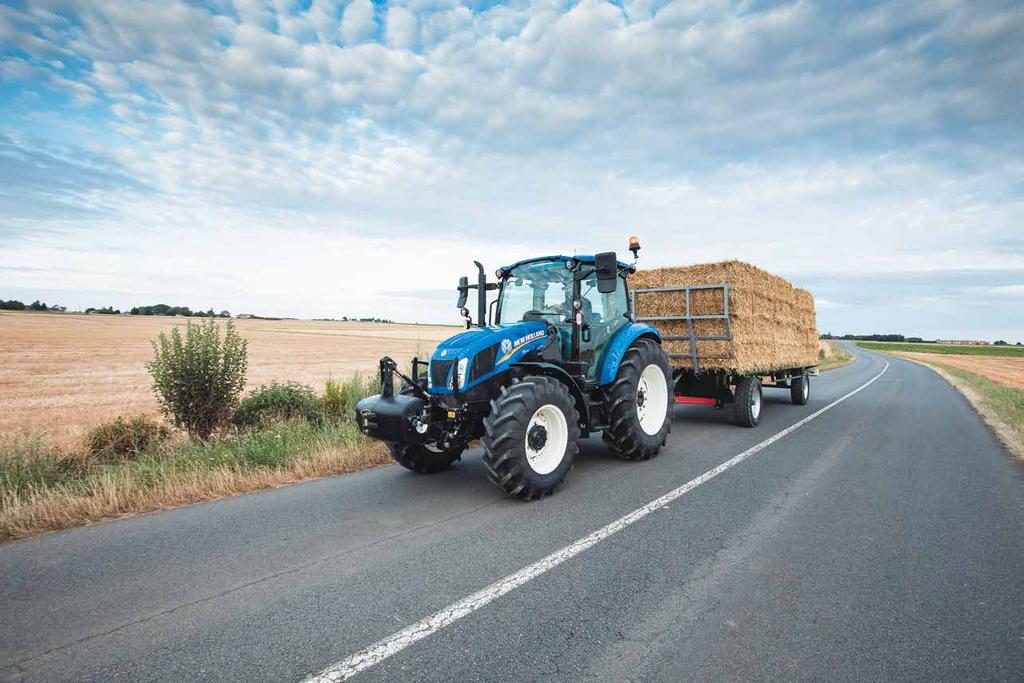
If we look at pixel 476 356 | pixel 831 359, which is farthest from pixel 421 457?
pixel 831 359

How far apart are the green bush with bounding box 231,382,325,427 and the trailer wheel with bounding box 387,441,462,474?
347 cm

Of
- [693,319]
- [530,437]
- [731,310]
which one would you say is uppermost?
[731,310]

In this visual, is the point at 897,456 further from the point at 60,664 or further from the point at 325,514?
the point at 60,664

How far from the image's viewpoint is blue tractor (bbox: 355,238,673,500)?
189 inches

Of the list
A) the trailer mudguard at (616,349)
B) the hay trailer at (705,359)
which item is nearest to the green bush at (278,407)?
the trailer mudguard at (616,349)

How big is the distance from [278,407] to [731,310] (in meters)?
7.61

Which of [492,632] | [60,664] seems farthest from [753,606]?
[60,664]

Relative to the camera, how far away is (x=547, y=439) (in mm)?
5230

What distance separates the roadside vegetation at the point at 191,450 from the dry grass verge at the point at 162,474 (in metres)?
0.01

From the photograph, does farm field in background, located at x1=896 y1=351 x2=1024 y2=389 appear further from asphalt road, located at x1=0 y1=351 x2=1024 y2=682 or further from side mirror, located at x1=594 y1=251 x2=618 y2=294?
side mirror, located at x1=594 y1=251 x2=618 y2=294

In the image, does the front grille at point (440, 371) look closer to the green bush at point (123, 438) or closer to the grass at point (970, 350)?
the green bush at point (123, 438)

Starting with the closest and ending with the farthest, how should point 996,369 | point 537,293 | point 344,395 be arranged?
point 537,293
point 344,395
point 996,369

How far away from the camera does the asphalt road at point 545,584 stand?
102 inches

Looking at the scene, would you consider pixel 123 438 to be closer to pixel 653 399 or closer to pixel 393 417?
pixel 393 417
